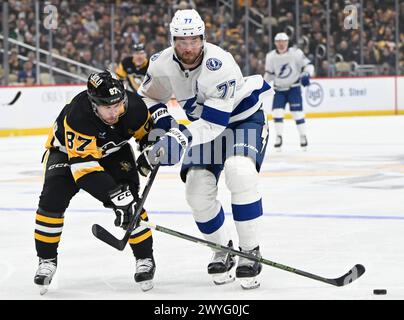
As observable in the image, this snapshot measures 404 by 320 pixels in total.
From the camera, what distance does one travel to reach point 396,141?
40.1ft

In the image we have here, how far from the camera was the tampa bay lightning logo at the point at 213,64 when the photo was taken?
4230mm

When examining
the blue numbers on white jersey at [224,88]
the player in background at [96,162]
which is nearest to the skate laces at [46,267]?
the player in background at [96,162]

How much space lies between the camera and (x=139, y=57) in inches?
453

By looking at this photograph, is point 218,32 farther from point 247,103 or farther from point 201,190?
point 201,190

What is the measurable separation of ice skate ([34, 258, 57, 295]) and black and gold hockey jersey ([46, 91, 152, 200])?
15.7 inches

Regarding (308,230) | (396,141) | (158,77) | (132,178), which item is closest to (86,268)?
(132,178)

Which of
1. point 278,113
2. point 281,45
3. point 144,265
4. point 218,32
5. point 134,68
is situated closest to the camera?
point 144,265

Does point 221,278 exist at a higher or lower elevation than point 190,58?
lower

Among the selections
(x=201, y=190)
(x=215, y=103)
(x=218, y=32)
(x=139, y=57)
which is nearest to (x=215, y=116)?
(x=215, y=103)

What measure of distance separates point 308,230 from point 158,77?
5.57 ft

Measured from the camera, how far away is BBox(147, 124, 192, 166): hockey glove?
13.6 feet

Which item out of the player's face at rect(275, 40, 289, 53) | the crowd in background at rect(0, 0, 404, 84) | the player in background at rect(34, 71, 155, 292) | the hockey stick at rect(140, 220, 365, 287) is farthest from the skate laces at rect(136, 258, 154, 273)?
the crowd in background at rect(0, 0, 404, 84)

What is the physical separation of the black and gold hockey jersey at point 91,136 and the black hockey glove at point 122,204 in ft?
0.12

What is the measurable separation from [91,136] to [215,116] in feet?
1.75
